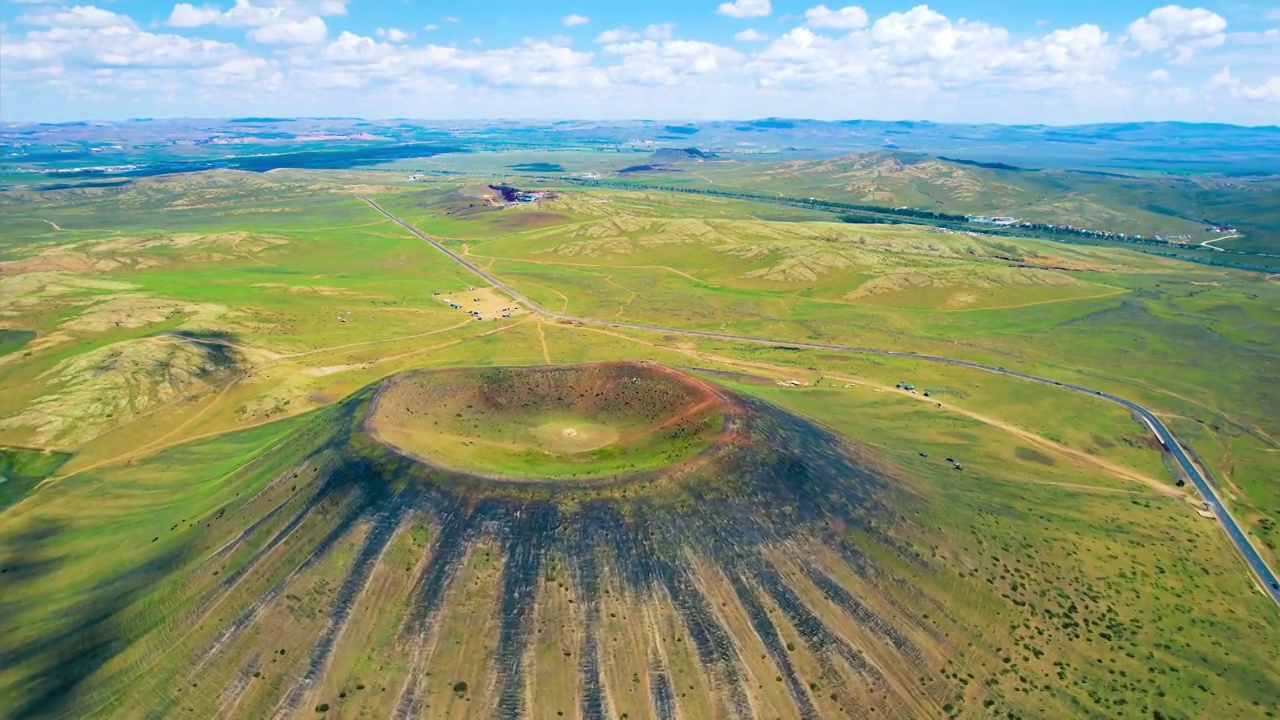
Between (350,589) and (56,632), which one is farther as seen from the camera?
(56,632)

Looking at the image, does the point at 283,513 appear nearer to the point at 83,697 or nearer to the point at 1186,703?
the point at 83,697

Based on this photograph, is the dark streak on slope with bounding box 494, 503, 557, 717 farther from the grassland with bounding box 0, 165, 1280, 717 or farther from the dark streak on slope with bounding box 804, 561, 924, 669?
the dark streak on slope with bounding box 804, 561, 924, 669

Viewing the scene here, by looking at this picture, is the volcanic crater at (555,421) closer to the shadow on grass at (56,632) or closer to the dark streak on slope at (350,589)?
the dark streak on slope at (350,589)

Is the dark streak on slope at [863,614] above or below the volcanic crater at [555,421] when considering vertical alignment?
below

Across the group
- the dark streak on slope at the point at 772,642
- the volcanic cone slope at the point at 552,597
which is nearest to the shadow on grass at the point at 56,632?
the volcanic cone slope at the point at 552,597

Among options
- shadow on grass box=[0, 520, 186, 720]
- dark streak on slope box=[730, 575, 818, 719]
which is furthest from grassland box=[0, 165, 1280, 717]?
shadow on grass box=[0, 520, 186, 720]

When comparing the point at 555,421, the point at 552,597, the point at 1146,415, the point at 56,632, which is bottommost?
the point at 1146,415

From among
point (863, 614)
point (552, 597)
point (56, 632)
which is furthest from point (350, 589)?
point (863, 614)

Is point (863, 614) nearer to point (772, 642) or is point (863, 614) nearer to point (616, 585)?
point (772, 642)

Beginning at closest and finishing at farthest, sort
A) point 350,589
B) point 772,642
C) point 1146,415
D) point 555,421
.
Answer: point 772,642 → point 350,589 → point 555,421 → point 1146,415

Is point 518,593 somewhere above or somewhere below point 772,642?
above
